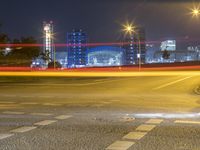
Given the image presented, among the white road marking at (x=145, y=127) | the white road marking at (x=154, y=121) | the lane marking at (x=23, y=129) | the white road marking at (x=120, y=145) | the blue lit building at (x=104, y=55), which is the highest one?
the blue lit building at (x=104, y=55)

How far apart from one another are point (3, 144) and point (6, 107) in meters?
8.35

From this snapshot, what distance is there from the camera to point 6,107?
62.6 feet

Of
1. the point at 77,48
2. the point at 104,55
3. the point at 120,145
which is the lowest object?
the point at 120,145

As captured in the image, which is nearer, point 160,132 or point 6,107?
point 160,132

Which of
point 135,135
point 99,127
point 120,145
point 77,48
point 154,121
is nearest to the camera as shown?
point 120,145

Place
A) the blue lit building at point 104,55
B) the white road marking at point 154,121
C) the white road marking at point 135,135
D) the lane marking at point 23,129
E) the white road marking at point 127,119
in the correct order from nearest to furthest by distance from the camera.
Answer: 1. the white road marking at point 135,135
2. the lane marking at point 23,129
3. the white road marking at point 154,121
4. the white road marking at point 127,119
5. the blue lit building at point 104,55

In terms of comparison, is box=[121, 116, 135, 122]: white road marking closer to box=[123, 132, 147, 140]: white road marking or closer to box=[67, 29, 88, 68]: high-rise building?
box=[123, 132, 147, 140]: white road marking

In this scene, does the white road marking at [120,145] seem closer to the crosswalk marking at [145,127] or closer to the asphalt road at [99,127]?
the asphalt road at [99,127]

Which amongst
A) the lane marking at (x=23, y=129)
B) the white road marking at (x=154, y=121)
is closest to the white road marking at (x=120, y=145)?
the lane marking at (x=23, y=129)

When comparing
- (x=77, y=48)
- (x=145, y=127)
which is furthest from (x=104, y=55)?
(x=145, y=127)

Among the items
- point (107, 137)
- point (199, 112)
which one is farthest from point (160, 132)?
point (199, 112)

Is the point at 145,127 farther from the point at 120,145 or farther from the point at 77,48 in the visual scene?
the point at 77,48

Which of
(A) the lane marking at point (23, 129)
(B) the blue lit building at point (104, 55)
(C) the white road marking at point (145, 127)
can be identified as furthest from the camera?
(B) the blue lit building at point (104, 55)

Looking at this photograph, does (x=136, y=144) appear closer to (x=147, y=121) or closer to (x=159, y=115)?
(x=147, y=121)
